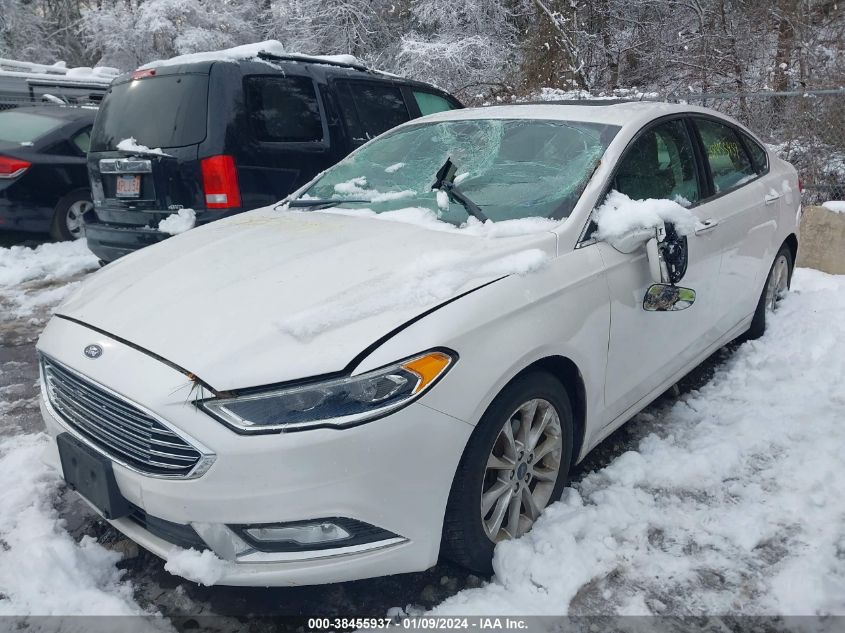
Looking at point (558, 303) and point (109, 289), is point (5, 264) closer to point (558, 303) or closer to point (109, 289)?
point (109, 289)

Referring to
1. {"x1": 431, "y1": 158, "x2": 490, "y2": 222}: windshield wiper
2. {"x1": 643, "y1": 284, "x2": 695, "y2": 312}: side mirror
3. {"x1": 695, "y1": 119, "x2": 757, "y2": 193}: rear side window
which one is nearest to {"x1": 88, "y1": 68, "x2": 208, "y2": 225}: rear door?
{"x1": 431, "y1": 158, "x2": 490, "y2": 222}: windshield wiper

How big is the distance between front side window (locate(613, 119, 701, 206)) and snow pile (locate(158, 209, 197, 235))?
293 cm

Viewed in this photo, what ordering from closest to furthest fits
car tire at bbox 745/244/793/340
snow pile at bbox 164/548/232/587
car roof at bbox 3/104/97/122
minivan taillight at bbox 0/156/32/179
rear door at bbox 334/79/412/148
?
snow pile at bbox 164/548/232/587
car tire at bbox 745/244/793/340
rear door at bbox 334/79/412/148
minivan taillight at bbox 0/156/32/179
car roof at bbox 3/104/97/122

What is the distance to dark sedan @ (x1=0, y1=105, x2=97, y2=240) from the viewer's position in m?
6.62

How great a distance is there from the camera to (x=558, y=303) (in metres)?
2.31

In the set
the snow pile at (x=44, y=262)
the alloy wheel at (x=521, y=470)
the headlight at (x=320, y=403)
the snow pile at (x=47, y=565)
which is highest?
the headlight at (x=320, y=403)

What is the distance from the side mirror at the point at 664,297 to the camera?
277cm

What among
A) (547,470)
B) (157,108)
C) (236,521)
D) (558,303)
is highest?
(157,108)

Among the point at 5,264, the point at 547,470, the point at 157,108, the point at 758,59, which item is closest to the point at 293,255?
the point at 547,470

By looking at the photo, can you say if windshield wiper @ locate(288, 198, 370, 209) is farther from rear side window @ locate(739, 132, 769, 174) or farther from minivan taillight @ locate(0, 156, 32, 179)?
minivan taillight @ locate(0, 156, 32, 179)

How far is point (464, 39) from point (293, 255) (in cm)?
1522

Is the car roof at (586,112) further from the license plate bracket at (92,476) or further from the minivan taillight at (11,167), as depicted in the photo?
the minivan taillight at (11,167)

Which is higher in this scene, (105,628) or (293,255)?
(293,255)

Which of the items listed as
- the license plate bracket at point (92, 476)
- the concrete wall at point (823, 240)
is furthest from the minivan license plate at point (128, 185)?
the concrete wall at point (823, 240)
